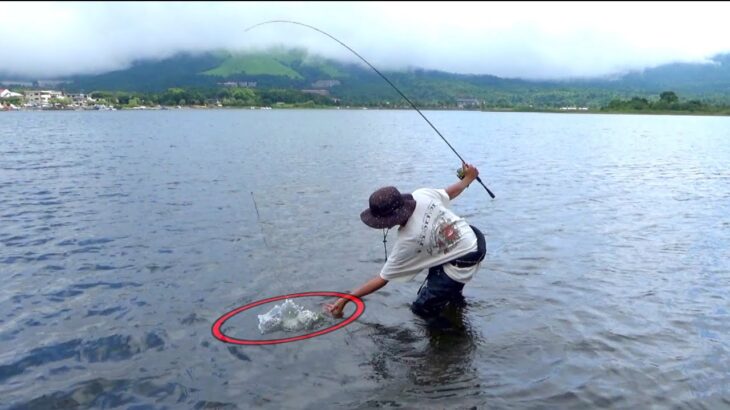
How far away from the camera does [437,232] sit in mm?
7574

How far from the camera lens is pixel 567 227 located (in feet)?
50.8

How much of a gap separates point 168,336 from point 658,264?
31.9ft

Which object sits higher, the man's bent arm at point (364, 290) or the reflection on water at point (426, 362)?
the man's bent arm at point (364, 290)

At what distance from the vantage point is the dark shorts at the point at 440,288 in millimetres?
7781

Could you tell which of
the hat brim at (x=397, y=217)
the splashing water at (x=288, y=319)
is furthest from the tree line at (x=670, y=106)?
the splashing water at (x=288, y=319)

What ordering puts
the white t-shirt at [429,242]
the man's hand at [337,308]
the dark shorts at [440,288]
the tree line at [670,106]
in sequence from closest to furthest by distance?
1. the white t-shirt at [429,242]
2. the dark shorts at [440,288]
3. the man's hand at [337,308]
4. the tree line at [670,106]

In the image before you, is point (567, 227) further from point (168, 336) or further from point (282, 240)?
point (168, 336)

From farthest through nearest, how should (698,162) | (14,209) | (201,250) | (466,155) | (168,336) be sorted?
(466,155) < (698,162) < (14,209) < (201,250) < (168,336)

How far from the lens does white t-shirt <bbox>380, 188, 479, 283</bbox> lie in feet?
24.6

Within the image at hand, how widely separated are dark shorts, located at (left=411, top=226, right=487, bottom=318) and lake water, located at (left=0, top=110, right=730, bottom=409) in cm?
32

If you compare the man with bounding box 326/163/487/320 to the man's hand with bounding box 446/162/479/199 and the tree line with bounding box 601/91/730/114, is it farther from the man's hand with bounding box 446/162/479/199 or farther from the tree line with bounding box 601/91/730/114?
the tree line with bounding box 601/91/730/114

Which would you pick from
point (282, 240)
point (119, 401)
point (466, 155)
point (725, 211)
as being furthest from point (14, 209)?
point (466, 155)
